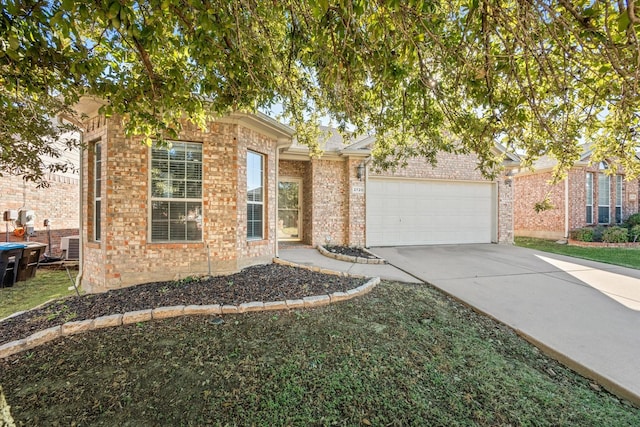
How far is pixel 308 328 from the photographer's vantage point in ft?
10.9

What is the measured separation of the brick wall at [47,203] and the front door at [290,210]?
6.66 meters

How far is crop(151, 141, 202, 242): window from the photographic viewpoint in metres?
5.21

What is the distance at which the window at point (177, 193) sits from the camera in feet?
17.1

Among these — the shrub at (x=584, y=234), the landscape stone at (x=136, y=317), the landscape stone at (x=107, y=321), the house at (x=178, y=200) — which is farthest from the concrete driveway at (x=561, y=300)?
the shrub at (x=584, y=234)

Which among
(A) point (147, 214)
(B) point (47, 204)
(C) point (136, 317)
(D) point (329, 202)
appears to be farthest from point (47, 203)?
(D) point (329, 202)

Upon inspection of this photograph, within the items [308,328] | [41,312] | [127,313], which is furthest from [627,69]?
[41,312]

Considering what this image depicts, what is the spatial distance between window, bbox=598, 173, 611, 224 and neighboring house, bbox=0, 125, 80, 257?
20799mm

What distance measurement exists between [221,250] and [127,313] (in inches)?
82.0

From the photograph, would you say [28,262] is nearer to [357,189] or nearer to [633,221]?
[357,189]

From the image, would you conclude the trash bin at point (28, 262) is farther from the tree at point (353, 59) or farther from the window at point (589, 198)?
the window at point (589, 198)

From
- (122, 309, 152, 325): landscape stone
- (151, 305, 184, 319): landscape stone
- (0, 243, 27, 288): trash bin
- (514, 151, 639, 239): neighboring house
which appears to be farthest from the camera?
(514, 151, 639, 239): neighboring house

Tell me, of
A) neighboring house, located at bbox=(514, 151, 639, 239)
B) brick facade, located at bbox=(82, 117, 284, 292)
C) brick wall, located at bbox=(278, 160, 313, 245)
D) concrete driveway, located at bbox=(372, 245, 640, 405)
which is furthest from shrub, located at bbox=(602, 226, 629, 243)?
brick facade, located at bbox=(82, 117, 284, 292)

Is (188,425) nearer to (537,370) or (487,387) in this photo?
(487,387)

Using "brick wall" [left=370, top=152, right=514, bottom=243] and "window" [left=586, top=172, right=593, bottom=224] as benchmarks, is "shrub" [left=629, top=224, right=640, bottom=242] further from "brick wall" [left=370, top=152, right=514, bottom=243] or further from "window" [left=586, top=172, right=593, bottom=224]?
"brick wall" [left=370, top=152, right=514, bottom=243]
